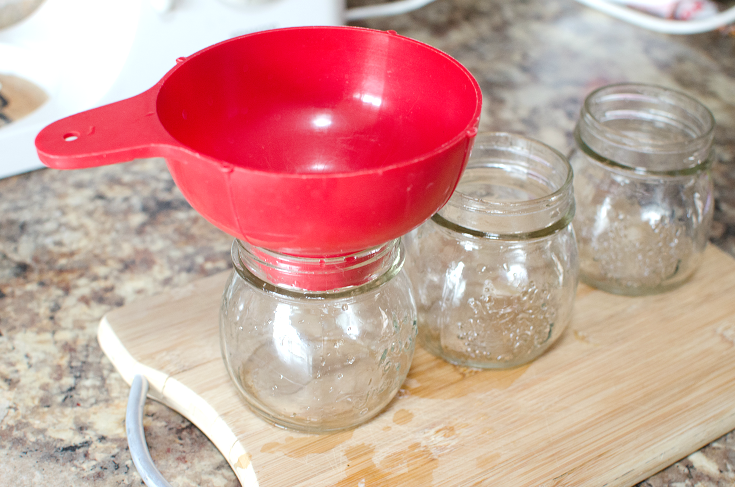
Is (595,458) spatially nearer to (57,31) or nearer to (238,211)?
(238,211)

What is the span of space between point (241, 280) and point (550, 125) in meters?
0.63

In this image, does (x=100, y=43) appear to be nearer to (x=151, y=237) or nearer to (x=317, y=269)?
(x=151, y=237)

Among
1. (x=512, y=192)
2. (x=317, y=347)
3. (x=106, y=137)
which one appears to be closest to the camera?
(x=106, y=137)

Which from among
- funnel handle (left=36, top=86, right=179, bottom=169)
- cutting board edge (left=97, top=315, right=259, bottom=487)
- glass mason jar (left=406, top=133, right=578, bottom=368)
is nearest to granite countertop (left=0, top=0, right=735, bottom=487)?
cutting board edge (left=97, top=315, right=259, bottom=487)

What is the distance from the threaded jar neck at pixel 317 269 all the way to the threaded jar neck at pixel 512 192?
0.07m

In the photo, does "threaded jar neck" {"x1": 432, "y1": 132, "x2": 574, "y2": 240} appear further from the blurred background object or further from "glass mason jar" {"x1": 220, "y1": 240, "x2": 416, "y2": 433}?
the blurred background object

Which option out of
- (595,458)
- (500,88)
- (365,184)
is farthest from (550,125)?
(365,184)

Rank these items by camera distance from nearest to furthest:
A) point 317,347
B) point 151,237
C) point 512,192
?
point 317,347, point 512,192, point 151,237

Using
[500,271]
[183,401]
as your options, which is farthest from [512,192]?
[183,401]

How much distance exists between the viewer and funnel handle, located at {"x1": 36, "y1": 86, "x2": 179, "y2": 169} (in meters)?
0.37

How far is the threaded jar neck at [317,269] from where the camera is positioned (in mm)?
455

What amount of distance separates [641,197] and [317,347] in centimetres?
34

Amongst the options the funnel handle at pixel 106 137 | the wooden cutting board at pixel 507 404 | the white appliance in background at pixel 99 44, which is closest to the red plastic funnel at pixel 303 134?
the funnel handle at pixel 106 137

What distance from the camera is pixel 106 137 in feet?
1.24
